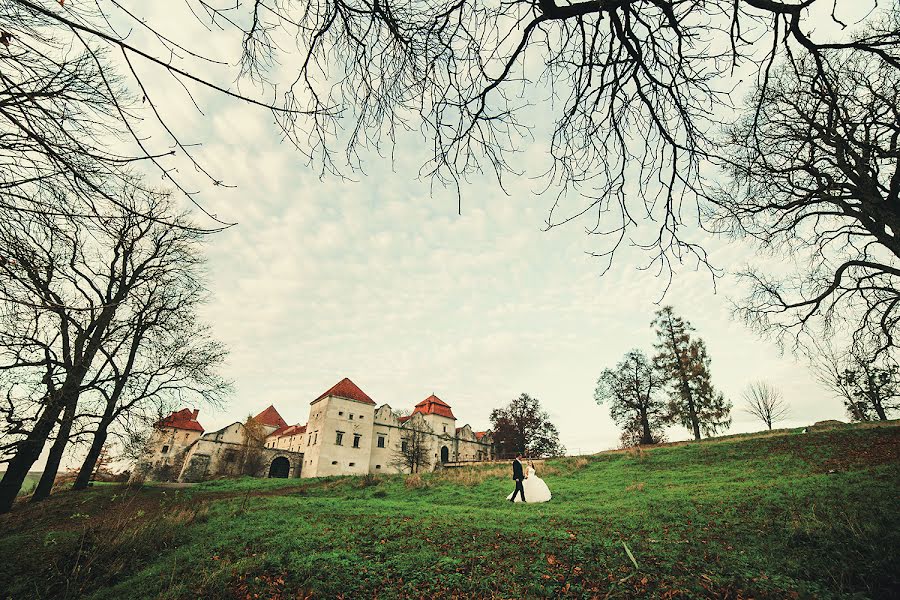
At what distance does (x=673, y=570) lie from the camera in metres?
5.11

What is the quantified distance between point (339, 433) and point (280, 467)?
23.7 feet

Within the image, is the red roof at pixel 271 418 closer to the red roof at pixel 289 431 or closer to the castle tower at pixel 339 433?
the red roof at pixel 289 431

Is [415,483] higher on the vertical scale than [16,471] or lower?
lower

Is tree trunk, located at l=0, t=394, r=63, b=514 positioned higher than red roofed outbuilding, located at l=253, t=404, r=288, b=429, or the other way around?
red roofed outbuilding, located at l=253, t=404, r=288, b=429

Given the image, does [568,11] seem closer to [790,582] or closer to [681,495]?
[790,582]

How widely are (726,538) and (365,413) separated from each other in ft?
126

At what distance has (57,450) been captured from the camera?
38.2 feet

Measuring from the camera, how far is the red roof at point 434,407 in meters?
48.3

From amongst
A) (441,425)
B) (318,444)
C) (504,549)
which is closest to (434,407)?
(441,425)

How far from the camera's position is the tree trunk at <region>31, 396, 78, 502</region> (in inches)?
418

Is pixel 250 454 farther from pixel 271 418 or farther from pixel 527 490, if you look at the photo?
pixel 527 490

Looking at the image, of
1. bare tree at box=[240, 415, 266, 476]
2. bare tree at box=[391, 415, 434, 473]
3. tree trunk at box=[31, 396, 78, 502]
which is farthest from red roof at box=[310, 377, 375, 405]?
tree trunk at box=[31, 396, 78, 502]

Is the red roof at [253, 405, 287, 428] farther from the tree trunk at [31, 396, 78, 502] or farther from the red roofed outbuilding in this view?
the tree trunk at [31, 396, 78, 502]

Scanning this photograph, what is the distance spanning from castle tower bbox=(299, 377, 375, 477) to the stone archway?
1.84 meters
